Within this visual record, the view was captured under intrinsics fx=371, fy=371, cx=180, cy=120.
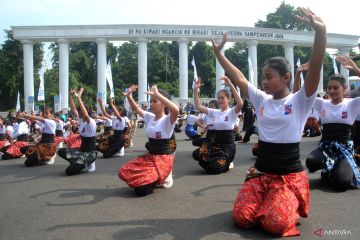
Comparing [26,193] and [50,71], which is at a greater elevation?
[50,71]

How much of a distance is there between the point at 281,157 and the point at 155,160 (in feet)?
8.43

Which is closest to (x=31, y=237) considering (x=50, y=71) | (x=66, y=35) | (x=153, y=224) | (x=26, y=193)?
(x=153, y=224)

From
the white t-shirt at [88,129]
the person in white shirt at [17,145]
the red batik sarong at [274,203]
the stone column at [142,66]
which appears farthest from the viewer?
the stone column at [142,66]

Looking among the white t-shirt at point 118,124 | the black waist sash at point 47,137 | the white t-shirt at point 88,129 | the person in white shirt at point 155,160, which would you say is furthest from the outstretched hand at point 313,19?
the white t-shirt at point 118,124

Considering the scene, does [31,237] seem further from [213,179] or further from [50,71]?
[50,71]

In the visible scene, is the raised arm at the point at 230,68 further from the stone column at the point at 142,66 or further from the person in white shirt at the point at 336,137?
the stone column at the point at 142,66

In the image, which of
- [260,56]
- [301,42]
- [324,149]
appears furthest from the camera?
[260,56]

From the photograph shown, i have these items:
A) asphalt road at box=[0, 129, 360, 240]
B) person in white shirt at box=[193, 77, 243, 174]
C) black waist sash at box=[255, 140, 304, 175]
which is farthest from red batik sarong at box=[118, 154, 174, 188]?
black waist sash at box=[255, 140, 304, 175]

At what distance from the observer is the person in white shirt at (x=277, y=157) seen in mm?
3924

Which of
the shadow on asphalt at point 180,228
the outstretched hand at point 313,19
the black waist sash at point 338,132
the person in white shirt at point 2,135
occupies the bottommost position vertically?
the shadow on asphalt at point 180,228

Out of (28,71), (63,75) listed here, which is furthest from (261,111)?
(28,71)

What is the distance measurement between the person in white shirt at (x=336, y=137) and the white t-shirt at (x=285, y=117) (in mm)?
2209

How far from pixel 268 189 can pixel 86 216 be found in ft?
7.82

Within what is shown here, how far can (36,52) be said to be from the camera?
50000 mm
